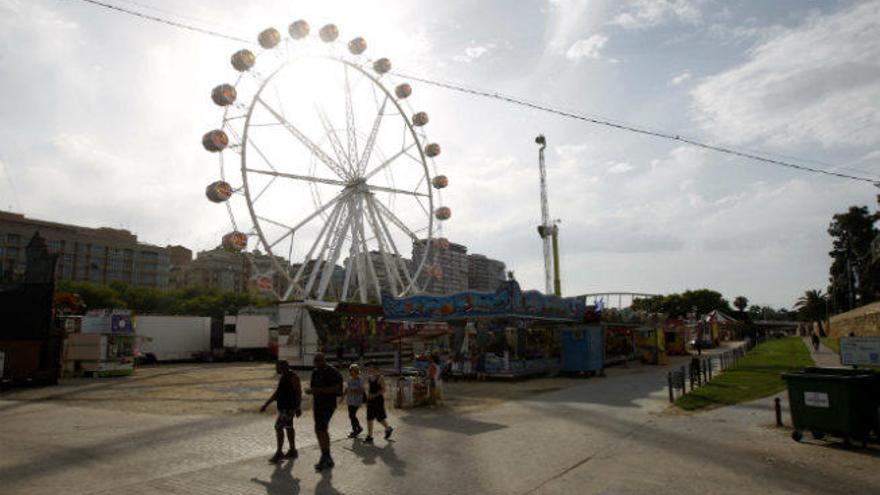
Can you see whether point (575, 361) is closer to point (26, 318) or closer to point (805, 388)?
point (805, 388)

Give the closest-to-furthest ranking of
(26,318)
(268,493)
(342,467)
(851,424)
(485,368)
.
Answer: (268,493)
(342,467)
(851,424)
(26,318)
(485,368)

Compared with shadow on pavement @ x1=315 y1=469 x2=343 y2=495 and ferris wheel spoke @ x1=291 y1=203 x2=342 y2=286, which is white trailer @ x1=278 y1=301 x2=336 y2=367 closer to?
ferris wheel spoke @ x1=291 y1=203 x2=342 y2=286

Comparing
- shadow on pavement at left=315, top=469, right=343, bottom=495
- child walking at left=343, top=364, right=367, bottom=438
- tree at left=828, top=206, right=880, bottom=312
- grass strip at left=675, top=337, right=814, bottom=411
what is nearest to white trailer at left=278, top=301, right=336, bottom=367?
grass strip at left=675, top=337, right=814, bottom=411

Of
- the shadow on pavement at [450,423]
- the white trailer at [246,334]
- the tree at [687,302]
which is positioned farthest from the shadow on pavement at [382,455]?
the tree at [687,302]

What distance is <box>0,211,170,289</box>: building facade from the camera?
100375 millimetres

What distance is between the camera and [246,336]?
41.7 m

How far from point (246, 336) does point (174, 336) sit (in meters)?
4.63

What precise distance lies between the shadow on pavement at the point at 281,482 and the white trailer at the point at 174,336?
31.7 meters

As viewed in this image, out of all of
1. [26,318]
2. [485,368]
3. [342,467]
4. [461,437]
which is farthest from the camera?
[485,368]

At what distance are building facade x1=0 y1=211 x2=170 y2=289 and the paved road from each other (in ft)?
337

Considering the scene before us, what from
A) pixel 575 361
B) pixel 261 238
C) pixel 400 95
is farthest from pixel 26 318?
pixel 400 95

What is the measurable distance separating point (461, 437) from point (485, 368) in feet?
47.2

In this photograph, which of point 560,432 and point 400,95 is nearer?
point 560,432

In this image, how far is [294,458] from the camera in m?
9.58
